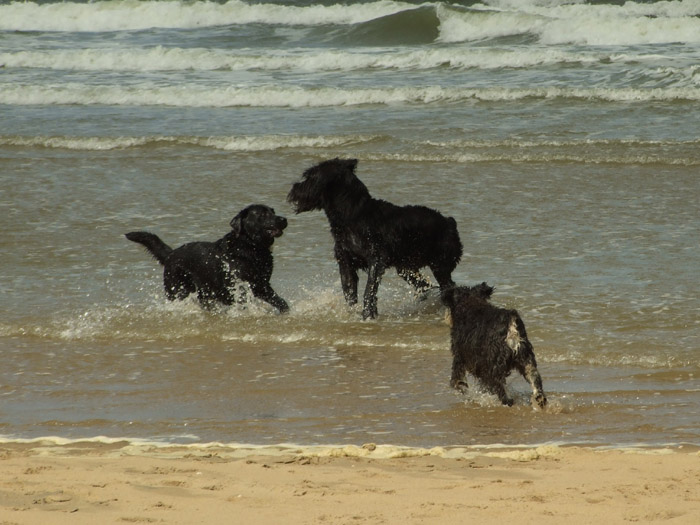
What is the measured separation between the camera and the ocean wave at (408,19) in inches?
919

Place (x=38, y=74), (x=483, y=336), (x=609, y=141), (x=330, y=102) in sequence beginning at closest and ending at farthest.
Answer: (x=483, y=336)
(x=609, y=141)
(x=330, y=102)
(x=38, y=74)

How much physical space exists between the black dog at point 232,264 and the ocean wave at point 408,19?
15790mm

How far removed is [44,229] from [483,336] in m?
6.44

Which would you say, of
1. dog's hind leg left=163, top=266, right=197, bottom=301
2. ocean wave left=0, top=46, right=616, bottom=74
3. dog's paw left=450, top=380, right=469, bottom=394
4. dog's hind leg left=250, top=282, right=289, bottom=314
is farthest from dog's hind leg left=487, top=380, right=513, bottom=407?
ocean wave left=0, top=46, right=616, bottom=74

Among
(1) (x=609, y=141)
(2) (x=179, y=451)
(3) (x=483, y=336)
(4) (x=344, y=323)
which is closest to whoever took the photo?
(2) (x=179, y=451)

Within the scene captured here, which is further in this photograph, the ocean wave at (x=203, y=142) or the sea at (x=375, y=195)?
the ocean wave at (x=203, y=142)

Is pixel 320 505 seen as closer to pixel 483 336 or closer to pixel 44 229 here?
pixel 483 336

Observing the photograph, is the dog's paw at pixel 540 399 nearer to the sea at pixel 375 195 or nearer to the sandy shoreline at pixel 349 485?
the sea at pixel 375 195

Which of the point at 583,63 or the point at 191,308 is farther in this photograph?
→ the point at 583,63

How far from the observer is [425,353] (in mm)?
7516

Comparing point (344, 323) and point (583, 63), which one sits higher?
point (583, 63)

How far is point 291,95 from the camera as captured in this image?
1872cm

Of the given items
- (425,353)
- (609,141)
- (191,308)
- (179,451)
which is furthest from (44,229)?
(609,141)

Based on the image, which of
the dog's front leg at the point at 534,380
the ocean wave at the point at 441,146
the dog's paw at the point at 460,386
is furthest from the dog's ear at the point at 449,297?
the ocean wave at the point at 441,146
